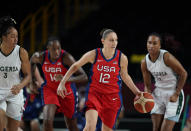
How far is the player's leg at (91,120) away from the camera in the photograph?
18.1 ft

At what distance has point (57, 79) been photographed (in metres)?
6.70

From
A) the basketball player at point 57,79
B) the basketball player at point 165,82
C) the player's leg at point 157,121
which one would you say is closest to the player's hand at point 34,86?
the basketball player at point 57,79

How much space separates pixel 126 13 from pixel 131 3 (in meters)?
0.54

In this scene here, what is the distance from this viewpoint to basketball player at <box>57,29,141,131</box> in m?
5.83

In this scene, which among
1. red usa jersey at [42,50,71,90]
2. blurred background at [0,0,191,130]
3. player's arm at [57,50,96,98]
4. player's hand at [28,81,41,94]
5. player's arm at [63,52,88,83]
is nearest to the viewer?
player's arm at [57,50,96,98]

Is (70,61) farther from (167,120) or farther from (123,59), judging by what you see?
(167,120)

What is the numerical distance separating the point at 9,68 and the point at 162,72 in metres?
2.32

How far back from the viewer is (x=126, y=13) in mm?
13633

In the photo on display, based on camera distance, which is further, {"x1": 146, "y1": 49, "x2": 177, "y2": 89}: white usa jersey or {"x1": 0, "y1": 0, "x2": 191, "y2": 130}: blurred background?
{"x1": 0, "y1": 0, "x2": 191, "y2": 130}: blurred background

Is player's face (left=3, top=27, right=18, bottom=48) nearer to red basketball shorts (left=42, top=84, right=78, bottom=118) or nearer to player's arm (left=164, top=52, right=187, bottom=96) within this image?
red basketball shorts (left=42, top=84, right=78, bottom=118)

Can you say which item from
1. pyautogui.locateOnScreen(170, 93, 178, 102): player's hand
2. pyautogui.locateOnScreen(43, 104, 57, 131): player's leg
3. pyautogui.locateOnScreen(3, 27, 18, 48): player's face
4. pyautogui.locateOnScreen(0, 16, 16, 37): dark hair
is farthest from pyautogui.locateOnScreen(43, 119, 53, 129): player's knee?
pyautogui.locateOnScreen(170, 93, 178, 102): player's hand

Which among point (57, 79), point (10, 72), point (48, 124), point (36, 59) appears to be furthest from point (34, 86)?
point (10, 72)

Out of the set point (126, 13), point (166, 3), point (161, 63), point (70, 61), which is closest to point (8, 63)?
point (70, 61)

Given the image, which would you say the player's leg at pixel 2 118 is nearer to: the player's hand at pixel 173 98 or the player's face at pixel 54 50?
the player's face at pixel 54 50
